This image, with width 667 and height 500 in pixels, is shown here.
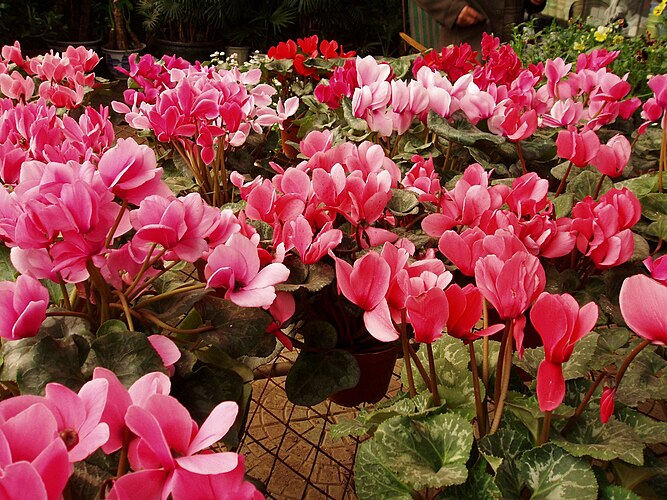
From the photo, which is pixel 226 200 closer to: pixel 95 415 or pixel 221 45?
pixel 95 415

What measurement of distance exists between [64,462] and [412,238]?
56cm

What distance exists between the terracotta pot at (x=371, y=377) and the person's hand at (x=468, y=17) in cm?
272

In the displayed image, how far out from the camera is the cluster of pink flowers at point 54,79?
49.6 inches

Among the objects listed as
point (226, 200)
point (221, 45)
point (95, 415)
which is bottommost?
point (221, 45)

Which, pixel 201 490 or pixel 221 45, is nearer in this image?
pixel 201 490

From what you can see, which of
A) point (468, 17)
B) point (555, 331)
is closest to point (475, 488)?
point (555, 331)

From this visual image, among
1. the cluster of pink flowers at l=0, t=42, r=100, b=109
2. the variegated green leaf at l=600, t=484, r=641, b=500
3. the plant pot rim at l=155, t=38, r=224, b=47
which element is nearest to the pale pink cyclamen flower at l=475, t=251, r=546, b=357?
the variegated green leaf at l=600, t=484, r=641, b=500

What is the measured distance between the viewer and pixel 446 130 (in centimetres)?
103

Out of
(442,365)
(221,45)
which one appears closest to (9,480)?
(442,365)

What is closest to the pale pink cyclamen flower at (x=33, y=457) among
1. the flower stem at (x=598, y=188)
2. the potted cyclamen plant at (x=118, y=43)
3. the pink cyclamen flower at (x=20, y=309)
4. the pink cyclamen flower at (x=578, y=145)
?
the pink cyclamen flower at (x=20, y=309)

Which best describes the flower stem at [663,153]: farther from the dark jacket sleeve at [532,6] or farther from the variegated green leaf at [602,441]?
the dark jacket sleeve at [532,6]

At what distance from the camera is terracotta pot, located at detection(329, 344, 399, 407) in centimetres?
80

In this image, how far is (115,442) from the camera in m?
0.36

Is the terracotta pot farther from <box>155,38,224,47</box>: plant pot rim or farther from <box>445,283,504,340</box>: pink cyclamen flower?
<box>155,38,224,47</box>: plant pot rim
